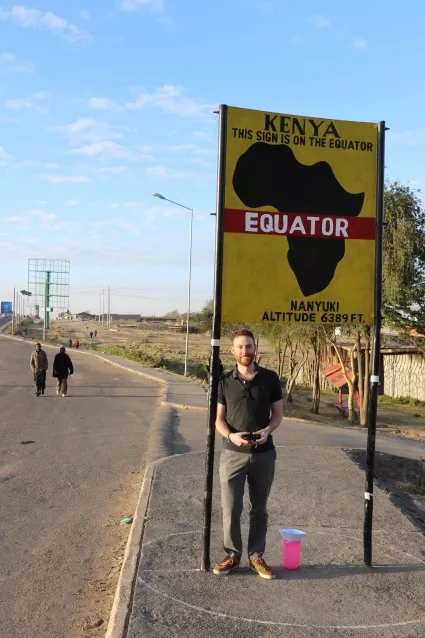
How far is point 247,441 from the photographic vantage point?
14.7ft

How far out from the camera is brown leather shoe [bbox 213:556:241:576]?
464 cm

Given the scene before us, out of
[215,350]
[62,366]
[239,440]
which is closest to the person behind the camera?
[239,440]

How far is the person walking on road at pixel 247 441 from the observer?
15.0 feet

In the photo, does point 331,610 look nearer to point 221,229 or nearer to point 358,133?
point 221,229

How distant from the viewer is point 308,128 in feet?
17.0

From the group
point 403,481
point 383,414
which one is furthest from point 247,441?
point 383,414

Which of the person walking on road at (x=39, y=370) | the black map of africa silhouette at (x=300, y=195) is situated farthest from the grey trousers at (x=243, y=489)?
the person walking on road at (x=39, y=370)

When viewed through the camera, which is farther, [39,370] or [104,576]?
[39,370]

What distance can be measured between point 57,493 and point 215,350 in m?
3.91

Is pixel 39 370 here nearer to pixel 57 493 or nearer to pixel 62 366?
pixel 62 366

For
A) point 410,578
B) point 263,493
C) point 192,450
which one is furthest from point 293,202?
point 192,450

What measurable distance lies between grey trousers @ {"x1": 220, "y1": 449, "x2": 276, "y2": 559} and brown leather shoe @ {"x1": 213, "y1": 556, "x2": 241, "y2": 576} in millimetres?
44

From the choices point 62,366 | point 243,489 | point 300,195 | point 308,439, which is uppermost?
point 300,195

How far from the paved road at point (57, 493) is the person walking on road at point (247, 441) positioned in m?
1.23
